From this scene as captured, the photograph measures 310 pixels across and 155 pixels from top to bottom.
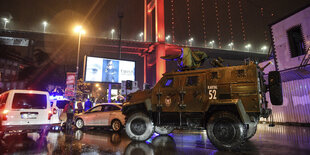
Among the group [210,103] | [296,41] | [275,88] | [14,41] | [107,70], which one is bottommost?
[210,103]

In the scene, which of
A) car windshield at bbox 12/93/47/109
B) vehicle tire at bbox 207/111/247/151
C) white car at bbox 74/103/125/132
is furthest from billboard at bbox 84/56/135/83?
vehicle tire at bbox 207/111/247/151

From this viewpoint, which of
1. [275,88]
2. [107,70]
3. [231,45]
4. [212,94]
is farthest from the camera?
[231,45]

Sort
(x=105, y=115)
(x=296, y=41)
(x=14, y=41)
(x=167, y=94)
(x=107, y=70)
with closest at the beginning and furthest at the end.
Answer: (x=167, y=94), (x=105, y=115), (x=296, y=41), (x=107, y=70), (x=14, y=41)

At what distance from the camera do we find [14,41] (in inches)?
1925

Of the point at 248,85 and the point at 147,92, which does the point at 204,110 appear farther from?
the point at 147,92

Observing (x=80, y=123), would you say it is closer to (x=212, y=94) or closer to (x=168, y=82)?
(x=168, y=82)

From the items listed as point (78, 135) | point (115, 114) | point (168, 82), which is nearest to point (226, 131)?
point (168, 82)

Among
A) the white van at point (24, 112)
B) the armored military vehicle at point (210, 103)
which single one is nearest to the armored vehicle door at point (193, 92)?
the armored military vehicle at point (210, 103)

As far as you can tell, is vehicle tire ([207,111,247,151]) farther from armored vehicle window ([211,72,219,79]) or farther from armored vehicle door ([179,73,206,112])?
armored vehicle window ([211,72,219,79])

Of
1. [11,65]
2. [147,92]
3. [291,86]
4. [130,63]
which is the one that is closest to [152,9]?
[130,63]

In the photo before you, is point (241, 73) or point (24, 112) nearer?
point (241, 73)

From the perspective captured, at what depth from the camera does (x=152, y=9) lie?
52938mm

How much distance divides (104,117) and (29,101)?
376 cm

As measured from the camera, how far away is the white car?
412 inches
